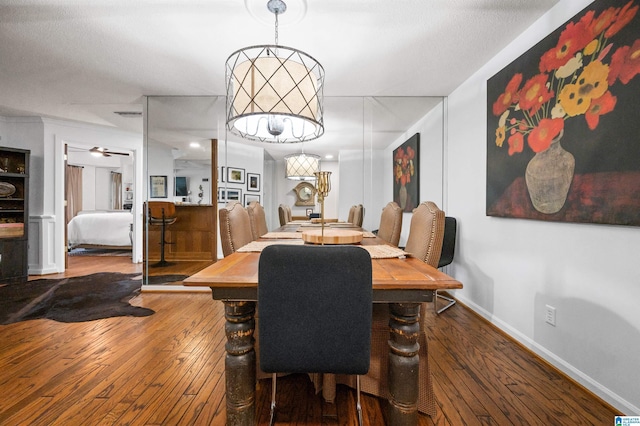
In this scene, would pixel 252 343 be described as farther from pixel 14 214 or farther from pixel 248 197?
pixel 14 214

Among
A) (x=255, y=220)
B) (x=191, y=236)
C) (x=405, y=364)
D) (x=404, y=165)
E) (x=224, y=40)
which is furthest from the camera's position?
(x=191, y=236)

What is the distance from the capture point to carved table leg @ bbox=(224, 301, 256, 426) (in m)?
1.14

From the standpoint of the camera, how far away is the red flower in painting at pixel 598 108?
4.67ft

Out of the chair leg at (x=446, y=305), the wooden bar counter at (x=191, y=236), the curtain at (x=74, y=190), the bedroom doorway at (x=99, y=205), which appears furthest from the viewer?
the curtain at (x=74, y=190)

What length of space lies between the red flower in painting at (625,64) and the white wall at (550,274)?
463mm

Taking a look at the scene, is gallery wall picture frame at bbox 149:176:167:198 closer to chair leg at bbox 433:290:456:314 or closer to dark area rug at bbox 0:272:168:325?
dark area rug at bbox 0:272:168:325

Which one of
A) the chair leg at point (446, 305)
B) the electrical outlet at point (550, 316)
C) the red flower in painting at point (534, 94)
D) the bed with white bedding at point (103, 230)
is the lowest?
the chair leg at point (446, 305)

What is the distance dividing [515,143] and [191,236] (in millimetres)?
4327

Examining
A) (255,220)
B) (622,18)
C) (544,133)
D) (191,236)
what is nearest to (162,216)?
(191,236)

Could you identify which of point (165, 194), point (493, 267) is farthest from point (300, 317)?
point (165, 194)

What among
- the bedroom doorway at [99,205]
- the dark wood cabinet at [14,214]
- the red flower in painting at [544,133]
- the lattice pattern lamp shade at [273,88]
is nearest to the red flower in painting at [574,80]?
the red flower in painting at [544,133]

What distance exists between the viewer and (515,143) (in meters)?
2.11

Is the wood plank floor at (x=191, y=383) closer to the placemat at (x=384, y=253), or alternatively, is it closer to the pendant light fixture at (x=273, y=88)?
the placemat at (x=384, y=253)

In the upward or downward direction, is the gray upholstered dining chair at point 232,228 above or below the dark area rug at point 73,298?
above
